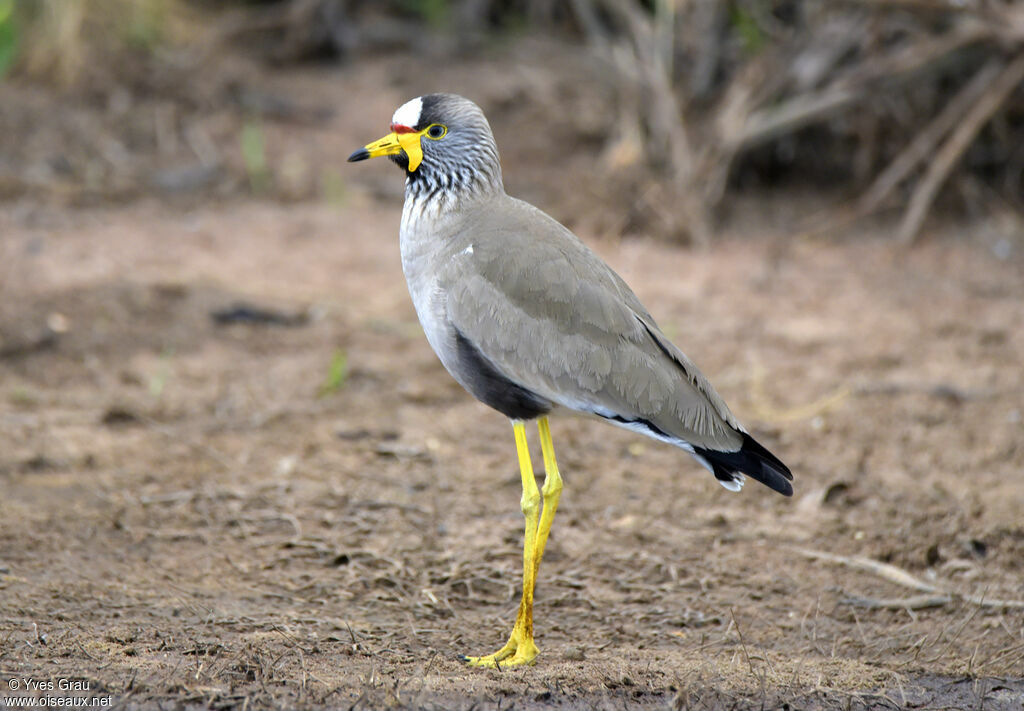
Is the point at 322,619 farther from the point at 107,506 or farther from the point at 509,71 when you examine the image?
the point at 509,71

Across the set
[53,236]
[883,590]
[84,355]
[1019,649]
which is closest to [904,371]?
[883,590]

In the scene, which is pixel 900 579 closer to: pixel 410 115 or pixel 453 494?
pixel 453 494

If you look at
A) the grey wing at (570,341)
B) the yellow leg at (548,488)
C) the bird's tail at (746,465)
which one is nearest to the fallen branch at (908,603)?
the bird's tail at (746,465)

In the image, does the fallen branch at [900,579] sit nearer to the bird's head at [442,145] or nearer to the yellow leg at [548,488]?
the yellow leg at [548,488]

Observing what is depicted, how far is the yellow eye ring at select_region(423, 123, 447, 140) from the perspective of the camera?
12.6 ft

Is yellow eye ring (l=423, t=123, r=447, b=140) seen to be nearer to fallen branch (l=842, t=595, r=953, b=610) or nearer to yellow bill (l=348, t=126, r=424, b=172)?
yellow bill (l=348, t=126, r=424, b=172)

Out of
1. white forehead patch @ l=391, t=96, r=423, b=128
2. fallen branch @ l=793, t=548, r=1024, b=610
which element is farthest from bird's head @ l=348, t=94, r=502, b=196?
fallen branch @ l=793, t=548, r=1024, b=610

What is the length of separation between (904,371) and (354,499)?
3097 millimetres

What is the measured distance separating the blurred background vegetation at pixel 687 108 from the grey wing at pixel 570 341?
443cm

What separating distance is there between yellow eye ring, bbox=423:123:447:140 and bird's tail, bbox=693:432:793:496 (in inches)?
53.6

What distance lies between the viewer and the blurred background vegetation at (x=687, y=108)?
7.79 meters

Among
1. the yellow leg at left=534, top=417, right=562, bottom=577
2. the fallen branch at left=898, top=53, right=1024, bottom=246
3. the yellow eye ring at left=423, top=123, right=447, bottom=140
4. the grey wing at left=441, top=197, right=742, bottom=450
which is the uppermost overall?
the fallen branch at left=898, top=53, right=1024, bottom=246

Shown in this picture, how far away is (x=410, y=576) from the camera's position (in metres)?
4.04

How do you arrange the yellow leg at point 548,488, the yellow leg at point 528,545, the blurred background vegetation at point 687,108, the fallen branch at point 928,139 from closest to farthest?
1. the yellow leg at point 528,545
2. the yellow leg at point 548,488
3. the fallen branch at point 928,139
4. the blurred background vegetation at point 687,108
